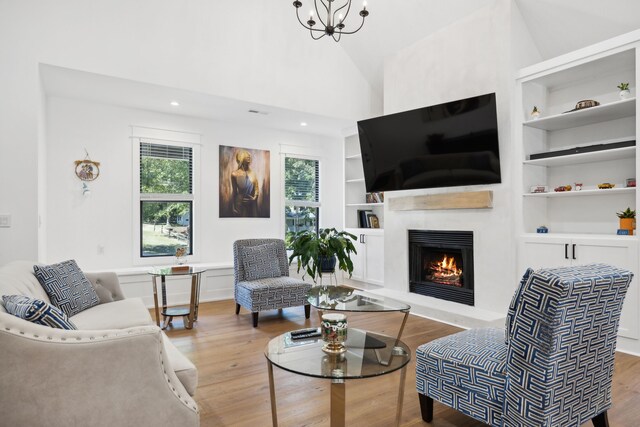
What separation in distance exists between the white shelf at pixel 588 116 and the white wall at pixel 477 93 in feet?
1.13

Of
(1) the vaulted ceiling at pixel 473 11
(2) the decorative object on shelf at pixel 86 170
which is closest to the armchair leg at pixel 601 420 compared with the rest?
(1) the vaulted ceiling at pixel 473 11

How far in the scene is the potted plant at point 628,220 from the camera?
3317 mm

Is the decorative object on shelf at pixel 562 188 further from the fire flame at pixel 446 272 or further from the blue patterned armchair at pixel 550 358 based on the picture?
the blue patterned armchair at pixel 550 358

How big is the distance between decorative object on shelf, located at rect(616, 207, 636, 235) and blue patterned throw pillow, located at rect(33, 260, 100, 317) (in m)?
4.31

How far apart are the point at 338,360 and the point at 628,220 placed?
298 cm

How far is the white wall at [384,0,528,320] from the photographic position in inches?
152

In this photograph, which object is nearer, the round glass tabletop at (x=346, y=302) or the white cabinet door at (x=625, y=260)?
the round glass tabletop at (x=346, y=302)

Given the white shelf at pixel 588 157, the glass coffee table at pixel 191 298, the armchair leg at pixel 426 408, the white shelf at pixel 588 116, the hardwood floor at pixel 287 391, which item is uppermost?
the white shelf at pixel 588 116

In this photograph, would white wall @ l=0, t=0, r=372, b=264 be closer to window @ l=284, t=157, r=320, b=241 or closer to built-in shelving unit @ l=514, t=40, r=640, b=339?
window @ l=284, t=157, r=320, b=241

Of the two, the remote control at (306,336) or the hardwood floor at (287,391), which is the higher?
the remote control at (306,336)

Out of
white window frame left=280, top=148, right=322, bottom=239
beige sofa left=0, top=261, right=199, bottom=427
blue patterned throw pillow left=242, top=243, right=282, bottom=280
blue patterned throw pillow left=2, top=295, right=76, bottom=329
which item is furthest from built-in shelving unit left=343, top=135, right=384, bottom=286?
blue patterned throw pillow left=2, top=295, right=76, bottom=329

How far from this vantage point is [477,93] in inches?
163

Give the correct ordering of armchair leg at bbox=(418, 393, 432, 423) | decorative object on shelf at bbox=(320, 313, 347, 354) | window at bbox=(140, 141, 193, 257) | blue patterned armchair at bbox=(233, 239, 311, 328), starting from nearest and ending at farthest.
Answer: decorative object on shelf at bbox=(320, 313, 347, 354), armchair leg at bbox=(418, 393, 432, 423), blue patterned armchair at bbox=(233, 239, 311, 328), window at bbox=(140, 141, 193, 257)

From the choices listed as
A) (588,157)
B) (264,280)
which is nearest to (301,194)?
(264,280)
